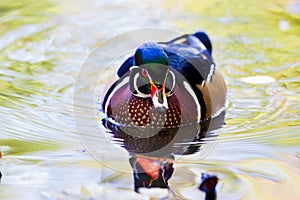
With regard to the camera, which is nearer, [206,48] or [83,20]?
[206,48]

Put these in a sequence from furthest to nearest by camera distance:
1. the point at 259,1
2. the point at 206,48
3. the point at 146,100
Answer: the point at 259,1
the point at 206,48
the point at 146,100

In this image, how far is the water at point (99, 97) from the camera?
331 centimetres

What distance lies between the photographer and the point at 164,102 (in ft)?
13.2

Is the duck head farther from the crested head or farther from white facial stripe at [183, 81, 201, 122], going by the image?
white facial stripe at [183, 81, 201, 122]

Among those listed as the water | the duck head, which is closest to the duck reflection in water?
the duck head

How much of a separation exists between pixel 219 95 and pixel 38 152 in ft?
4.45

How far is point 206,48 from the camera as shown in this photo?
15.7 ft

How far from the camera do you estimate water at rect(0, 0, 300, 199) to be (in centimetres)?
331

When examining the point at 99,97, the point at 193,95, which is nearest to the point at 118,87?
the point at 99,97

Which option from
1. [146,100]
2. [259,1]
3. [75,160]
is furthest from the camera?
[259,1]

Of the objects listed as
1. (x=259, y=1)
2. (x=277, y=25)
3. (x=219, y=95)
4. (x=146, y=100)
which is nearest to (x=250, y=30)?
(x=277, y=25)

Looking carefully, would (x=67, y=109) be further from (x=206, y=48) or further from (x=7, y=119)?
(x=206, y=48)

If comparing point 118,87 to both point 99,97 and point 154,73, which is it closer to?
point 99,97

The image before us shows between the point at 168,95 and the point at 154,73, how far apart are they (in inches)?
12.0
